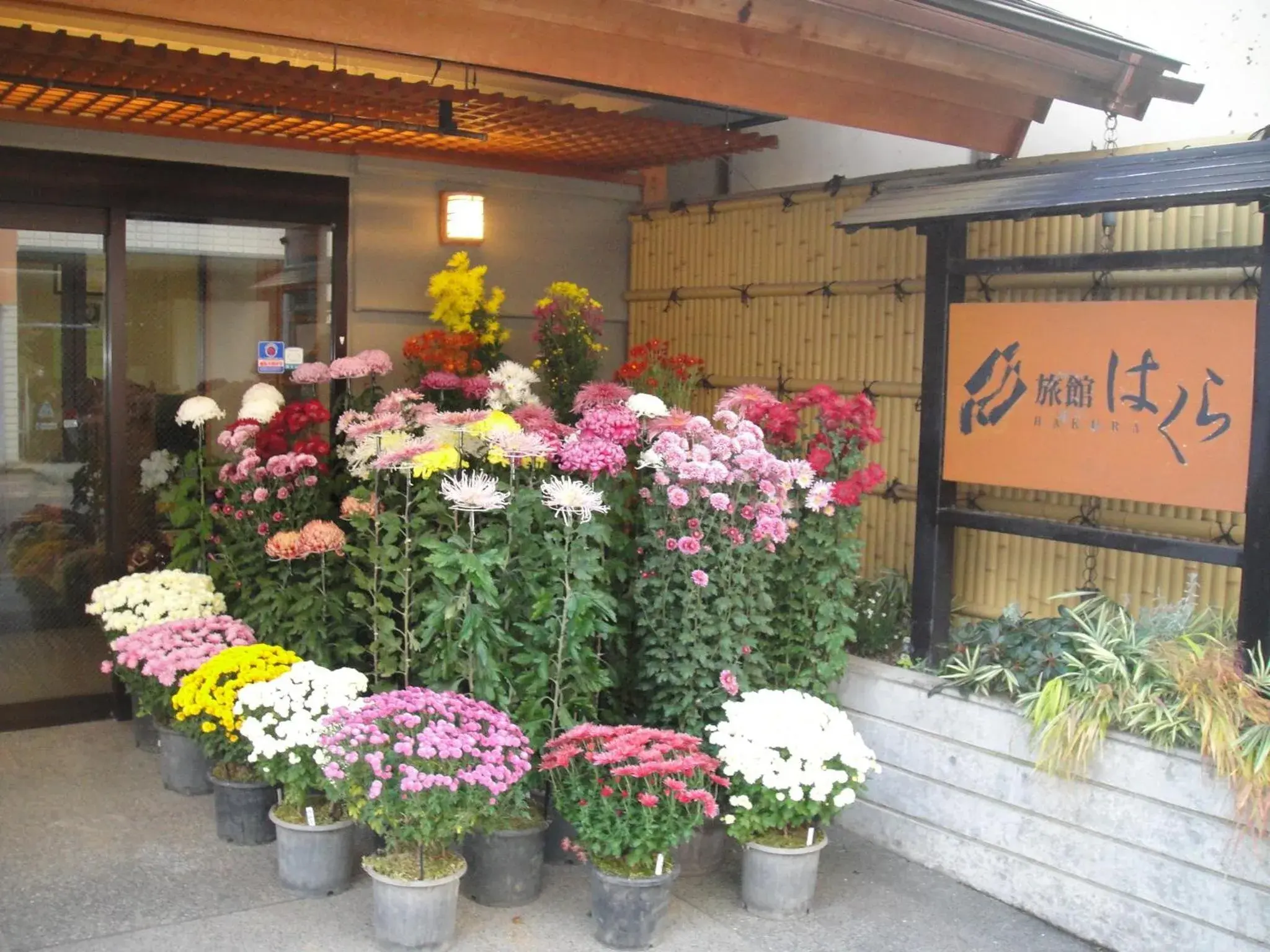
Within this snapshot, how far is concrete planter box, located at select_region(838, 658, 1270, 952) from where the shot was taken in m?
4.24

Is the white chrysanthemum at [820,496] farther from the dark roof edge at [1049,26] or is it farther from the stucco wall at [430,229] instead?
the stucco wall at [430,229]

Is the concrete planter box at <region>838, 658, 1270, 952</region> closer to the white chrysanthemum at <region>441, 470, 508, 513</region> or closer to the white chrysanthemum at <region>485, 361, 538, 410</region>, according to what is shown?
the white chrysanthemum at <region>441, 470, 508, 513</region>

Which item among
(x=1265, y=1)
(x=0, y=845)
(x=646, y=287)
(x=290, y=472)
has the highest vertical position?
(x=1265, y=1)

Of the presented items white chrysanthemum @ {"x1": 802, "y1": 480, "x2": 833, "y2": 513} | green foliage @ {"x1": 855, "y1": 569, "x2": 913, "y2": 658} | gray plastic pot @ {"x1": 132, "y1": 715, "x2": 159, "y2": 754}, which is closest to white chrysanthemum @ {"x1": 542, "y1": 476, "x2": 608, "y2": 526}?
white chrysanthemum @ {"x1": 802, "y1": 480, "x2": 833, "y2": 513}

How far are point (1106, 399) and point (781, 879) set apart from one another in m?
2.30

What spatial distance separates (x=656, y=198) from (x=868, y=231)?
2382 mm

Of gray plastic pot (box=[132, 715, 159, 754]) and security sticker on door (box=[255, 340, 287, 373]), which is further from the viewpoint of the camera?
security sticker on door (box=[255, 340, 287, 373])

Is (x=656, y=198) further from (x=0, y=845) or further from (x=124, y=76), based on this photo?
(x=0, y=845)

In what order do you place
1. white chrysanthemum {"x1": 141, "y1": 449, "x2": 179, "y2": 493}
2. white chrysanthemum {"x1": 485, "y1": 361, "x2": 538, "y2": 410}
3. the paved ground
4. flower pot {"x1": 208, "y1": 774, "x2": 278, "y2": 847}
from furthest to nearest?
1. white chrysanthemum {"x1": 141, "y1": 449, "x2": 179, "y2": 493}
2. white chrysanthemum {"x1": 485, "y1": 361, "x2": 538, "y2": 410}
3. flower pot {"x1": 208, "y1": 774, "x2": 278, "y2": 847}
4. the paved ground

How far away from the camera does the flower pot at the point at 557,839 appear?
5.09m

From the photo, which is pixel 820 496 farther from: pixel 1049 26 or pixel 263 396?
pixel 263 396

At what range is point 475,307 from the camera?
7422 mm

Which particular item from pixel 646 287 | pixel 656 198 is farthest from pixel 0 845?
pixel 656 198

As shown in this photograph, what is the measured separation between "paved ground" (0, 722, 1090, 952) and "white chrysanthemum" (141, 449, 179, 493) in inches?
78.9
